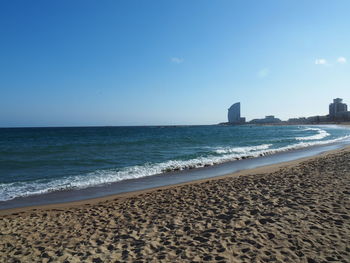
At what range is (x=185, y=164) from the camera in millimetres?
15891

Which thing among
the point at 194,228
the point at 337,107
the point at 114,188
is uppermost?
the point at 337,107

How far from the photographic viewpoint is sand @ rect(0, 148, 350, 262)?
4.20m

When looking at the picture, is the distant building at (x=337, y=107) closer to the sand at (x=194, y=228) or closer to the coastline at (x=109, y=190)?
the coastline at (x=109, y=190)

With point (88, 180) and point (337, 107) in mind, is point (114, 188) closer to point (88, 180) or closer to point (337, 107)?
point (88, 180)

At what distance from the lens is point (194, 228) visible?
5.25 meters

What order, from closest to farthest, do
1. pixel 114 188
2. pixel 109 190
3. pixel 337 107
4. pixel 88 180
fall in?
1. pixel 109 190
2. pixel 114 188
3. pixel 88 180
4. pixel 337 107

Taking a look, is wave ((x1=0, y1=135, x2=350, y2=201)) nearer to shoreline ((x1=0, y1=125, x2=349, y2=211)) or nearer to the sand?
shoreline ((x1=0, y1=125, x2=349, y2=211))

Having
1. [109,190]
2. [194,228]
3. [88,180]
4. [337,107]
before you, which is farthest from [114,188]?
[337,107]

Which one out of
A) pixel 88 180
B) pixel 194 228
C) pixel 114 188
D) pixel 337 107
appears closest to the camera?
pixel 194 228

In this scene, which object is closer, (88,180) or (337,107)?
(88,180)

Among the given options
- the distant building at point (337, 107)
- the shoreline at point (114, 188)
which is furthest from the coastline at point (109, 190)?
the distant building at point (337, 107)

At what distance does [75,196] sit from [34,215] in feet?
7.72

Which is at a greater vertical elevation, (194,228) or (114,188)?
(194,228)

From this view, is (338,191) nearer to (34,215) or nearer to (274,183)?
(274,183)
